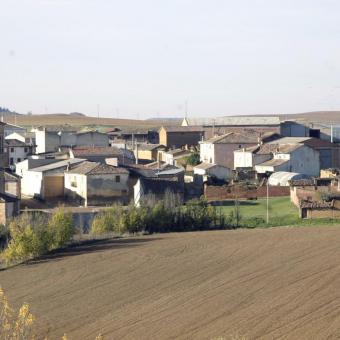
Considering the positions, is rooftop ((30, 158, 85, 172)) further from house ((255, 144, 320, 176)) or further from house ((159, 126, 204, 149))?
house ((159, 126, 204, 149))

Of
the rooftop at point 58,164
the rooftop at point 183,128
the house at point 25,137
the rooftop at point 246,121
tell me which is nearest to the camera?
the rooftop at point 58,164

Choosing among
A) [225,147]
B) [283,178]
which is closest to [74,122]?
[225,147]

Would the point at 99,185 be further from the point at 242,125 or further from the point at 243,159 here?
the point at 242,125

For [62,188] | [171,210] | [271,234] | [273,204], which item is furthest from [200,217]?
[62,188]

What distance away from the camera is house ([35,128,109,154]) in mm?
62031

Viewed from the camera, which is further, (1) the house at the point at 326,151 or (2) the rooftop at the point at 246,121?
(2) the rooftop at the point at 246,121

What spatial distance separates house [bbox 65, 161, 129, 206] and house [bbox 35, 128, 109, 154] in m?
19.0

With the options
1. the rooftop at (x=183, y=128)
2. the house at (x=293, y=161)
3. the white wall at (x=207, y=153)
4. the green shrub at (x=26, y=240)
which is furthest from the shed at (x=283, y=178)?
the rooftop at (x=183, y=128)

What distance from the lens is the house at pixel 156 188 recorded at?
3941 cm

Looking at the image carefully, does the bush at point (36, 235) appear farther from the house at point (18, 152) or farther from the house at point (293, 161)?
the house at point (18, 152)

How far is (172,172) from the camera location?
46.2 m

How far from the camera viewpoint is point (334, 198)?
3628cm

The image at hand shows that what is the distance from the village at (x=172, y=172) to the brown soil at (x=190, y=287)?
Answer: 6610 mm

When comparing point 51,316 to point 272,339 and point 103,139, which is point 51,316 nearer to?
point 272,339
